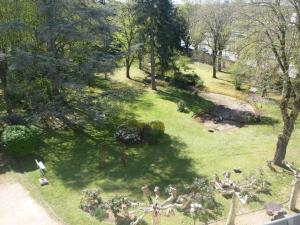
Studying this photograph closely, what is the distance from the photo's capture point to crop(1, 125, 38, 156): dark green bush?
1950cm

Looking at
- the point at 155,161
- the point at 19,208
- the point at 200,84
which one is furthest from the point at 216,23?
the point at 19,208

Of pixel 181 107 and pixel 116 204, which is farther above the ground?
pixel 181 107

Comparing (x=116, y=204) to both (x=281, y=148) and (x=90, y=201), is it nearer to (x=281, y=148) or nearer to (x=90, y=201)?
(x=90, y=201)

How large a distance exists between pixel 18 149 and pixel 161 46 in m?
18.9

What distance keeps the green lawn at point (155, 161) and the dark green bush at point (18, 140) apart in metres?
0.70

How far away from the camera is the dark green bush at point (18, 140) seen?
19.5 m

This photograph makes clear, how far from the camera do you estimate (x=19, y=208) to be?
16.0 metres

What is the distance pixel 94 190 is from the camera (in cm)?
1689

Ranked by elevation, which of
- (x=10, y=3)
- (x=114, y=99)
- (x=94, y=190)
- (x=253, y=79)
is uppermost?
(x=10, y=3)

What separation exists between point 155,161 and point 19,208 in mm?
7618

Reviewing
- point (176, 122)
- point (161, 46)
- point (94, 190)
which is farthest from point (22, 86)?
point (161, 46)

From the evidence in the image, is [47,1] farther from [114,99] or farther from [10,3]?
[114,99]

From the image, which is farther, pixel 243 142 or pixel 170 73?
pixel 170 73

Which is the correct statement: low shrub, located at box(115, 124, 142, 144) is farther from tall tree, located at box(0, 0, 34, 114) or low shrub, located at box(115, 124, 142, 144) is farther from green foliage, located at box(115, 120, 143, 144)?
tall tree, located at box(0, 0, 34, 114)
